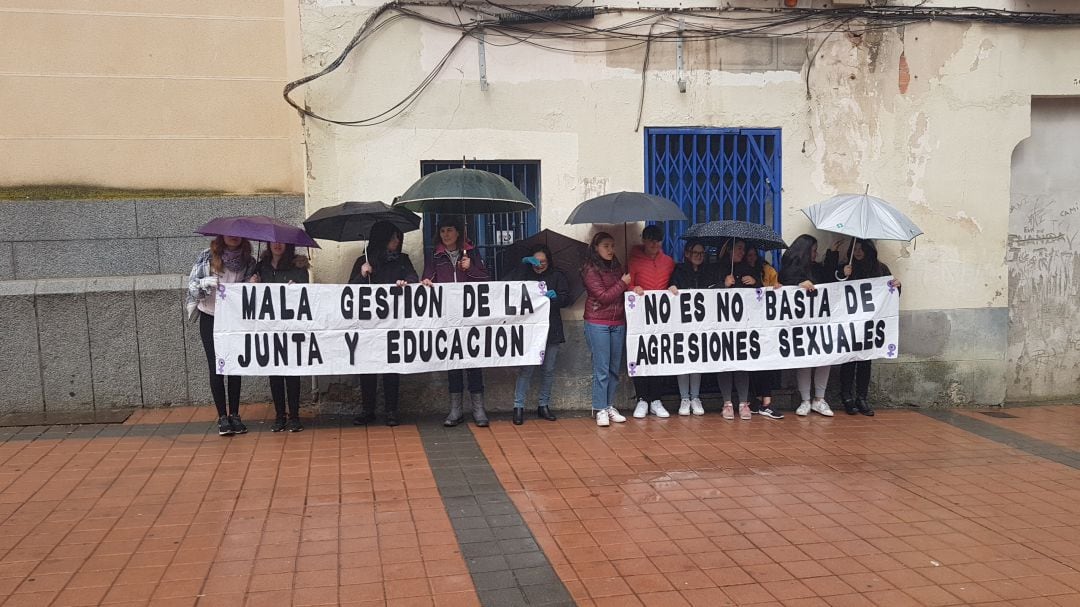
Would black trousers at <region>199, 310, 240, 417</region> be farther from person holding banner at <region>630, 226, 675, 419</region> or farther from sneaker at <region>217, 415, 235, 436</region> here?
person holding banner at <region>630, 226, 675, 419</region>

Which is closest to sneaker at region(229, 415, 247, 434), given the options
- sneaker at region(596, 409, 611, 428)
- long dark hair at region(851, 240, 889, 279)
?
sneaker at region(596, 409, 611, 428)

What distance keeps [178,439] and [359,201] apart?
8.53 ft

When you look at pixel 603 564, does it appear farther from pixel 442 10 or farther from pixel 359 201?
pixel 442 10

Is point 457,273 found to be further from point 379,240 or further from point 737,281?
point 737,281

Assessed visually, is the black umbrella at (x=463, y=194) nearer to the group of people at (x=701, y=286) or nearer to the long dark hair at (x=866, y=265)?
the group of people at (x=701, y=286)

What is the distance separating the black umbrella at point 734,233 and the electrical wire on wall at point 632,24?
4.33ft

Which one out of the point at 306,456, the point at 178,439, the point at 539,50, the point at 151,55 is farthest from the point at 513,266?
the point at 151,55

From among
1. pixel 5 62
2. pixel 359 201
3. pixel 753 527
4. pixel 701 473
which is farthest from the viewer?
pixel 5 62

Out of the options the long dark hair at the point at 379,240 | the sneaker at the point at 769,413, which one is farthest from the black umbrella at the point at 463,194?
the sneaker at the point at 769,413

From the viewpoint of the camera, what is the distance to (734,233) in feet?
25.4

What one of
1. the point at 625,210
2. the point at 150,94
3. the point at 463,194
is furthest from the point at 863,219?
the point at 150,94

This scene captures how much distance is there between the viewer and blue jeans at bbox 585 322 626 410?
315 inches

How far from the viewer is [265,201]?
345 inches

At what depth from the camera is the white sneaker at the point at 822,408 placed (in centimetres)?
846
